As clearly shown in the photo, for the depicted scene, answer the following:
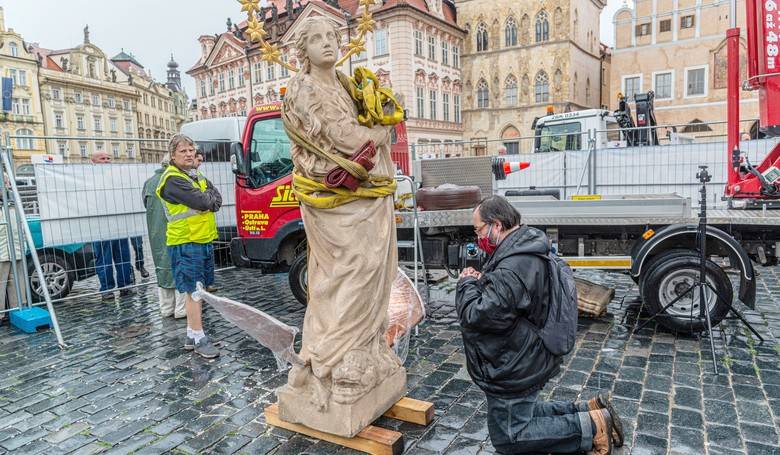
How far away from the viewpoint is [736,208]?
6.12m

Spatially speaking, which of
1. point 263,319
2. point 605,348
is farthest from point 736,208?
point 263,319

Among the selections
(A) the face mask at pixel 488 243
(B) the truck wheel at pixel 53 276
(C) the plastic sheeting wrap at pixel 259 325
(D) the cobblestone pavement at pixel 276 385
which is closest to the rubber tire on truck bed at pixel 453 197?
(D) the cobblestone pavement at pixel 276 385

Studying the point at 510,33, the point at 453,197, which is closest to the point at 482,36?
the point at 510,33

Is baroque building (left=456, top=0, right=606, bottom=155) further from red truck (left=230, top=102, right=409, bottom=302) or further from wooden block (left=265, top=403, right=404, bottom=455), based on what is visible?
wooden block (left=265, top=403, right=404, bottom=455)

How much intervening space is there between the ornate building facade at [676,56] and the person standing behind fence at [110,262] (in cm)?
3292

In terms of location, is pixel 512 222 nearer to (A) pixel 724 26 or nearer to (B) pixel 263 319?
(B) pixel 263 319

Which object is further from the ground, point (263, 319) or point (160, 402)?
point (263, 319)

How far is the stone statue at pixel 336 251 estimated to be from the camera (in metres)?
3.06

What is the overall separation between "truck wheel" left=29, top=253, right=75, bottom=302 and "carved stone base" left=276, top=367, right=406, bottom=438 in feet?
17.7

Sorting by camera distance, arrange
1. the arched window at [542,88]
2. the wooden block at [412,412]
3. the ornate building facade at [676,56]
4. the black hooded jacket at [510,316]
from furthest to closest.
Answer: the arched window at [542,88] → the ornate building facade at [676,56] → the wooden block at [412,412] → the black hooded jacket at [510,316]

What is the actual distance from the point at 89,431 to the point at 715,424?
4074 mm

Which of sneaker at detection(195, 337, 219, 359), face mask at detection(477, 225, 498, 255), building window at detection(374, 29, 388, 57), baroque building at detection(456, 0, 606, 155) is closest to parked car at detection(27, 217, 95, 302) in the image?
sneaker at detection(195, 337, 219, 359)

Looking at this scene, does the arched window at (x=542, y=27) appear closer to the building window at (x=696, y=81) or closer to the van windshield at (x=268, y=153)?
the building window at (x=696, y=81)

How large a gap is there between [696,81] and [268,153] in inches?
1407
